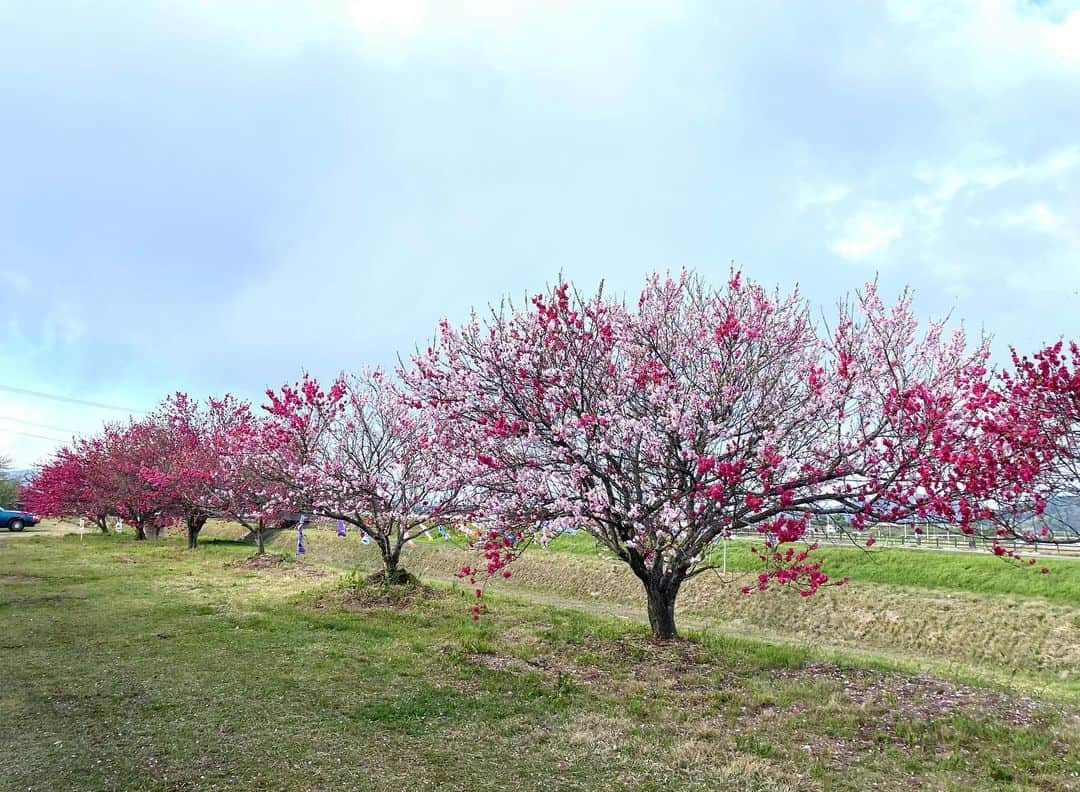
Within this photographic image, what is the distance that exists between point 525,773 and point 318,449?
1316cm

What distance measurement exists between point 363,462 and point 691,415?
10.8 metres

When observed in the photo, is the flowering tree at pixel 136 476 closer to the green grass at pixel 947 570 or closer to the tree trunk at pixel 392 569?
the tree trunk at pixel 392 569

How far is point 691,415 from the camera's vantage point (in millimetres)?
8953

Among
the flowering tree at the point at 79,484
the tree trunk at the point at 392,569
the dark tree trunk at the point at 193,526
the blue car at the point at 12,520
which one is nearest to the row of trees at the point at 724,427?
the tree trunk at the point at 392,569

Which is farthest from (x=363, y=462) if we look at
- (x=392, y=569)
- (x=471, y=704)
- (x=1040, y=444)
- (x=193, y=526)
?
(x=193, y=526)

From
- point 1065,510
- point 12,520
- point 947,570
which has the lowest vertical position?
point 947,570

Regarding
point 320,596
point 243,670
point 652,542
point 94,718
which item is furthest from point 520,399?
point 320,596

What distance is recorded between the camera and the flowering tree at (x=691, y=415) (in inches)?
346

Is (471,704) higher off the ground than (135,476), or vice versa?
(135,476)

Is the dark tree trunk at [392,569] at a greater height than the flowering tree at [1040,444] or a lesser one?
lesser

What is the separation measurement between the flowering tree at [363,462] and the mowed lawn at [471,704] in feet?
6.29

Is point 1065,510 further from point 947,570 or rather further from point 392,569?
point 947,570

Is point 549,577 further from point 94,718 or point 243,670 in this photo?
point 94,718

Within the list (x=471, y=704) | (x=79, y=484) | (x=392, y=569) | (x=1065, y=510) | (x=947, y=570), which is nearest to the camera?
(x=471, y=704)
